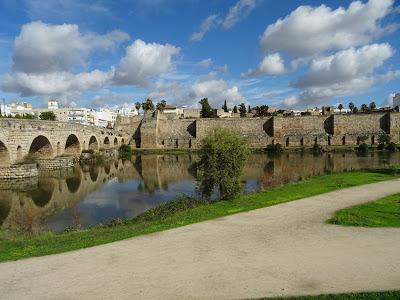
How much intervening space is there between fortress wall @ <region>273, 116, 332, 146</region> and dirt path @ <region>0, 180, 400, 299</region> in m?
47.2

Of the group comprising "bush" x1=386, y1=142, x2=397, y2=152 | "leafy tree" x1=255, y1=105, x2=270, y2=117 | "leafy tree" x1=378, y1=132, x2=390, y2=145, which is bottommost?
"bush" x1=386, y1=142, x2=397, y2=152

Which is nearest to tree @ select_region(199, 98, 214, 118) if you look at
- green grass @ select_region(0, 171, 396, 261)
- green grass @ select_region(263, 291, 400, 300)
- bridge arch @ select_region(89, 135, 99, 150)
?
bridge arch @ select_region(89, 135, 99, 150)

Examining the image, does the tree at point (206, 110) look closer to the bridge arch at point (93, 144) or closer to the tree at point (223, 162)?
the bridge arch at point (93, 144)

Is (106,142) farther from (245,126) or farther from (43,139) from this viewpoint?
(43,139)

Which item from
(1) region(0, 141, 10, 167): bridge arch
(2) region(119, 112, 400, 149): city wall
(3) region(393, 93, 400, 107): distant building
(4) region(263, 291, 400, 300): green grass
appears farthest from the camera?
(3) region(393, 93, 400, 107): distant building

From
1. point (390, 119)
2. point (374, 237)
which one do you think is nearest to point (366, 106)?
point (390, 119)

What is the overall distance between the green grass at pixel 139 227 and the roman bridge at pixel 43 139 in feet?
51.7

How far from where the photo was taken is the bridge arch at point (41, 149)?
34.8 metres

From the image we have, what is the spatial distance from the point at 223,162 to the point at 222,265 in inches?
346

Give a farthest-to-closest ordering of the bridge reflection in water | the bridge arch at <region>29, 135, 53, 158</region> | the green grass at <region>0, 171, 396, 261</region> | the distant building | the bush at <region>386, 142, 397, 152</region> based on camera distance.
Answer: the distant building → the bush at <region>386, 142, 397, 152</region> → the bridge arch at <region>29, 135, 53, 158</region> → the bridge reflection in water → the green grass at <region>0, 171, 396, 261</region>

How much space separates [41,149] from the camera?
35.6 meters

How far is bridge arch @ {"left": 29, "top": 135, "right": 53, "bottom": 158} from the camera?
34.8m

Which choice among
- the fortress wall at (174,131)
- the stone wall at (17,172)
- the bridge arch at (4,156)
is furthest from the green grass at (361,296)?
the fortress wall at (174,131)

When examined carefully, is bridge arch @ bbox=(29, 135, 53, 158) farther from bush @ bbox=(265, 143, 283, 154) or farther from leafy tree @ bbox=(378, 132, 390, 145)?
leafy tree @ bbox=(378, 132, 390, 145)
